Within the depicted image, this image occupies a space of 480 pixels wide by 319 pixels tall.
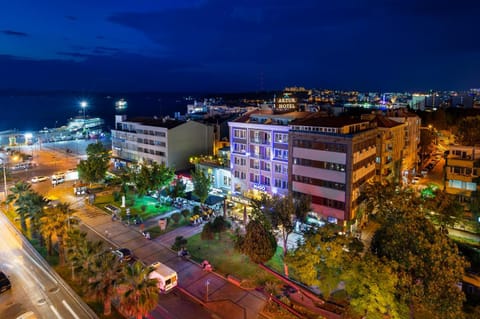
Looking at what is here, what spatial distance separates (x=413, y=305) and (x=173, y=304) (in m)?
20.4

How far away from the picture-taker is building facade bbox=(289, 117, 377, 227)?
44906 millimetres

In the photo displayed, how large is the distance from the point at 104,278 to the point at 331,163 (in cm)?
3139

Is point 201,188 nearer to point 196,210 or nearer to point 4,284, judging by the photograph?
point 196,210

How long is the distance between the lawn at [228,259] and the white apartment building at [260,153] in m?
12.6

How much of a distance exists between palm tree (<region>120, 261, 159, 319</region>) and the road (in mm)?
6556

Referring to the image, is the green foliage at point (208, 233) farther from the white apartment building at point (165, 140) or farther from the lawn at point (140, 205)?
the white apartment building at point (165, 140)

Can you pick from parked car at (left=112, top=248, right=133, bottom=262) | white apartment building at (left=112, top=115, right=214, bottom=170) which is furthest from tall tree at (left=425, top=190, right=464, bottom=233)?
white apartment building at (left=112, top=115, right=214, bottom=170)

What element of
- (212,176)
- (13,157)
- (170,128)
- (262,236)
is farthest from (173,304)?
(13,157)

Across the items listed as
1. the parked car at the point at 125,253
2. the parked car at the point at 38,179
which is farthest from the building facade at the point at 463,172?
the parked car at the point at 38,179

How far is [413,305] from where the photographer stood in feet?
90.4

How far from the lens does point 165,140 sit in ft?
242

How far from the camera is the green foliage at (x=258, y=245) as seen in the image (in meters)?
34.9

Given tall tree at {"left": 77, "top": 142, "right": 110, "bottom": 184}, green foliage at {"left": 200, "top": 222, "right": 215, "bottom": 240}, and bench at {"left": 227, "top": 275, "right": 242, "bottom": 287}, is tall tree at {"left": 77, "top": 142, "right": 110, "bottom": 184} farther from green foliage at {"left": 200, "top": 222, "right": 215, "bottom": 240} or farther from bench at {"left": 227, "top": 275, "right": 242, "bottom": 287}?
bench at {"left": 227, "top": 275, "right": 242, "bottom": 287}

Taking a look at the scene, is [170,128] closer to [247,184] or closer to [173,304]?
[247,184]
